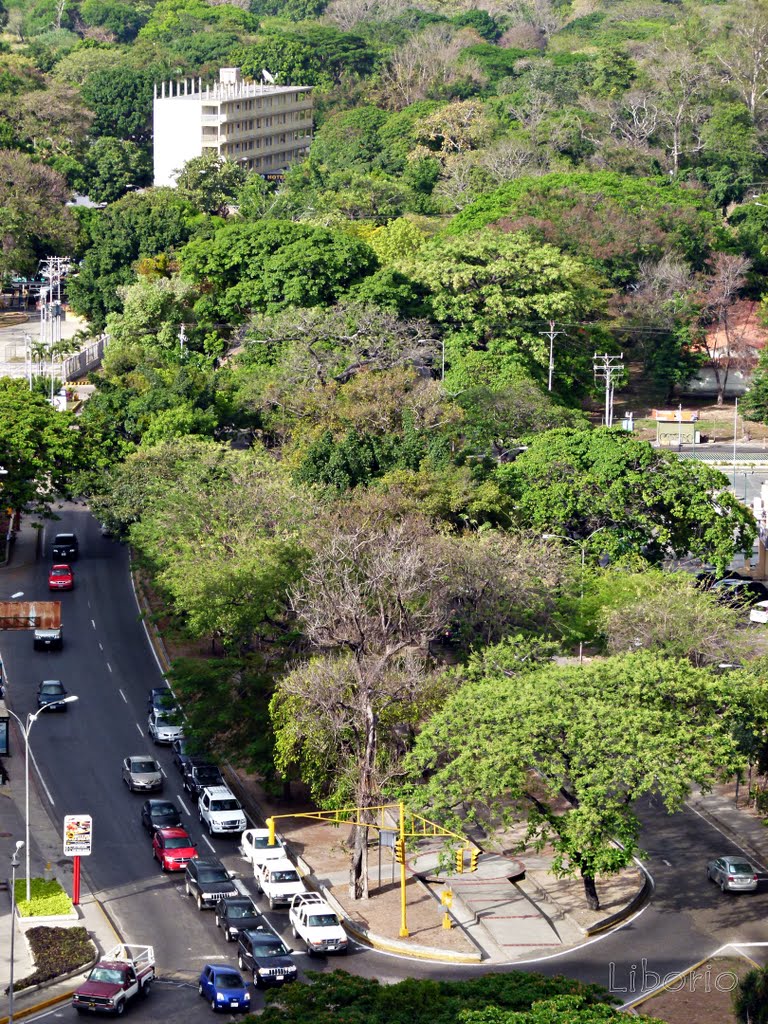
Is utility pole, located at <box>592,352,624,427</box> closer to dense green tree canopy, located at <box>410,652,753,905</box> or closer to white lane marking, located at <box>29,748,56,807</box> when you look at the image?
white lane marking, located at <box>29,748,56,807</box>

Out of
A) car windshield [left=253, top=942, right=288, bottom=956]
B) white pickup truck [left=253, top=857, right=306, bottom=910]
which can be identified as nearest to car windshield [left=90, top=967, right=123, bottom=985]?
car windshield [left=253, top=942, right=288, bottom=956]

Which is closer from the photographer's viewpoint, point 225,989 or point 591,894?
point 225,989

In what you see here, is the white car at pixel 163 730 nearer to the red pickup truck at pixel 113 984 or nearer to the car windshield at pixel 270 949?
the car windshield at pixel 270 949

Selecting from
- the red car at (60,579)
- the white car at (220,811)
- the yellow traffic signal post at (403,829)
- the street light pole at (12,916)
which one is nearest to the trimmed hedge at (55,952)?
the street light pole at (12,916)

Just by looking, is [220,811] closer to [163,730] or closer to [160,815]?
[160,815]

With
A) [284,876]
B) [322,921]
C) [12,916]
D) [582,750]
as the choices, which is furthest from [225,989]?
[582,750]

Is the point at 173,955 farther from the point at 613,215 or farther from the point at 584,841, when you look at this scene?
the point at 613,215
